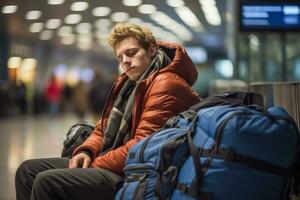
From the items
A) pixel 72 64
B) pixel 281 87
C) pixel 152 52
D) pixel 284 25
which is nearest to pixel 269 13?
pixel 284 25

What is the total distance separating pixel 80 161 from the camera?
9.79ft

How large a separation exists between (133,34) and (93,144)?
0.69 meters

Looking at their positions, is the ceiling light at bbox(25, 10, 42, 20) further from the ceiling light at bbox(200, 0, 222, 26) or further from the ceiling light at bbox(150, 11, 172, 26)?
the ceiling light at bbox(150, 11, 172, 26)

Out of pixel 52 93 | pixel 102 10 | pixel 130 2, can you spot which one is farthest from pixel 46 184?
pixel 52 93

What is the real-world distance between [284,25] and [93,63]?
1206 inches

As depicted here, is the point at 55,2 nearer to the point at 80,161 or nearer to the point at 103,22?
the point at 80,161

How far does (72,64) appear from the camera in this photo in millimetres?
33844

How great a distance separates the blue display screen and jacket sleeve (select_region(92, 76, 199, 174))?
411 centimetres

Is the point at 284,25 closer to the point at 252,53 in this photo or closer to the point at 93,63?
the point at 252,53

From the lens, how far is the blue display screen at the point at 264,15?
662cm

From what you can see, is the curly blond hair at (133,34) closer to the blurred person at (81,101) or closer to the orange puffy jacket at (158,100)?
the orange puffy jacket at (158,100)

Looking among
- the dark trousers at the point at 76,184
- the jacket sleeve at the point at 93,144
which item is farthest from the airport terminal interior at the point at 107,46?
the dark trousers at the point at 76,184

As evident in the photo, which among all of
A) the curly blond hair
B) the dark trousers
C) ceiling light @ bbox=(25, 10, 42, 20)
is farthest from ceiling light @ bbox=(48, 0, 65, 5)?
the dark trousers

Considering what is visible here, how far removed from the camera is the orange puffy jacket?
2.69 m
